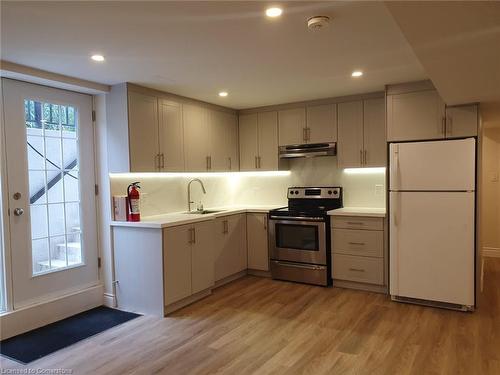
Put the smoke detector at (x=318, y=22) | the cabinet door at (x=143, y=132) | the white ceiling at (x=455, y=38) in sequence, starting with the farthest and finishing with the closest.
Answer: the cabinet door at (x=143, y=132) < the smoke detector at (x=318, y=22) < the white ceiling at (x=455, y=38)

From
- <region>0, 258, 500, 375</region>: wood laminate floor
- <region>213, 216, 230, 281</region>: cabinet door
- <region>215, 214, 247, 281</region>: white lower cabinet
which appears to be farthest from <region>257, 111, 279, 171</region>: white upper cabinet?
<region>0, 258, 500, 375</region>: wood laminate floor

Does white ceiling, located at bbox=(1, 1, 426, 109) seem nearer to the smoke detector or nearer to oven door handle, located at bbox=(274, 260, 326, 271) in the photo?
the smoke detector

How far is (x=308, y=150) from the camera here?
183 inches

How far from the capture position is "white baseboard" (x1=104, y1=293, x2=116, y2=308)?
378 centimetres

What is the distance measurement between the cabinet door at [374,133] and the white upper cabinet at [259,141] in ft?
3.89

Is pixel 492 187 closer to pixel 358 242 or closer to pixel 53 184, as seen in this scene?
pixel 358 242

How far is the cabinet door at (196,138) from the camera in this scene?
14.1ft

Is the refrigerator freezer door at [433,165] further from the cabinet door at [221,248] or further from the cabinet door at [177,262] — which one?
the cabinet door at [177,262]

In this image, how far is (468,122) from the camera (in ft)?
11.5

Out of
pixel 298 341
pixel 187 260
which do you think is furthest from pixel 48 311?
pixel 298 341

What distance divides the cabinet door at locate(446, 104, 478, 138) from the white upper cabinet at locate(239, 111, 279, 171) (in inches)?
82.3

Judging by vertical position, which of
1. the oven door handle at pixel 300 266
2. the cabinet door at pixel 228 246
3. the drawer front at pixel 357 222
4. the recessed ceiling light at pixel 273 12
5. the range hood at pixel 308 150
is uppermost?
the recessed ceiling light at pixel 273 12

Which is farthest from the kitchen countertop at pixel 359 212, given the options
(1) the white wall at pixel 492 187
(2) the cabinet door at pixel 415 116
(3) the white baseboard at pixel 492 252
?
(3) the white baseboard at pixel 492 252

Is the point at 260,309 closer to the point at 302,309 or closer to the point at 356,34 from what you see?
the point at 302,309
